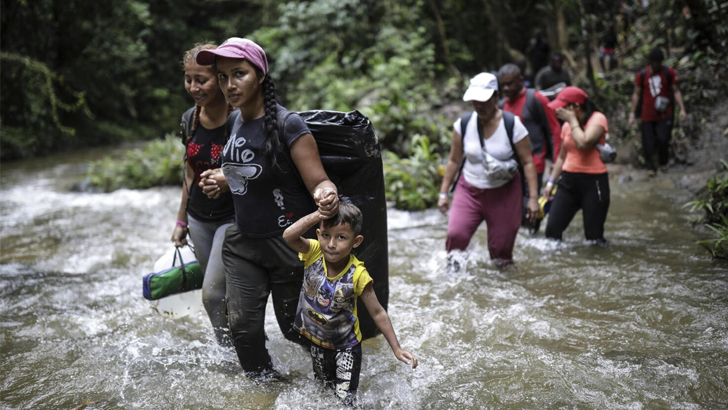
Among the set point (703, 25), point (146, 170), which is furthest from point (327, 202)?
point (146, 170)

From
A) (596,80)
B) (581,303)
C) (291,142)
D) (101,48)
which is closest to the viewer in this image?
(291,142)

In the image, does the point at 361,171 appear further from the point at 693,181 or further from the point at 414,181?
the point at 693,181

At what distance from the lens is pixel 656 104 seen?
30.0 ft

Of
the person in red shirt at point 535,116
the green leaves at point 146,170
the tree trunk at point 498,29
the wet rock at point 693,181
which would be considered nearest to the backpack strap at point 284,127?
the person in red shirt at point 535,116

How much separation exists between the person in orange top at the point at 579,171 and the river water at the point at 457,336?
1.11ft

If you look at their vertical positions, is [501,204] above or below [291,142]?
below

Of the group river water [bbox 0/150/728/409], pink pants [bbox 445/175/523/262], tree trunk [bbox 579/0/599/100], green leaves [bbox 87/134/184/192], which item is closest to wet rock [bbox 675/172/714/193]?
river water [bbox 0/150/728/409]

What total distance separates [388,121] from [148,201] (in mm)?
4778

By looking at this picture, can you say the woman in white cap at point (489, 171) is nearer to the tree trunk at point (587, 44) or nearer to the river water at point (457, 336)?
the river water at point (457, 336)

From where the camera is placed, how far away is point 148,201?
11.3m

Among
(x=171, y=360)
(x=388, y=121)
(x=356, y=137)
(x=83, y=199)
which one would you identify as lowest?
(x=83, y=199)

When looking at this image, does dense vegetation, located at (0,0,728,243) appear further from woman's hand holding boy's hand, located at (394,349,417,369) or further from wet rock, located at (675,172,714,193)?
woman's hand holding boy's hand, located at (394,349,417,369)

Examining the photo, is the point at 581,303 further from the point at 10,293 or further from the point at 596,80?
the point at 596,80

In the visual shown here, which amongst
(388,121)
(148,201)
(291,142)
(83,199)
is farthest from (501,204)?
(83,199)
